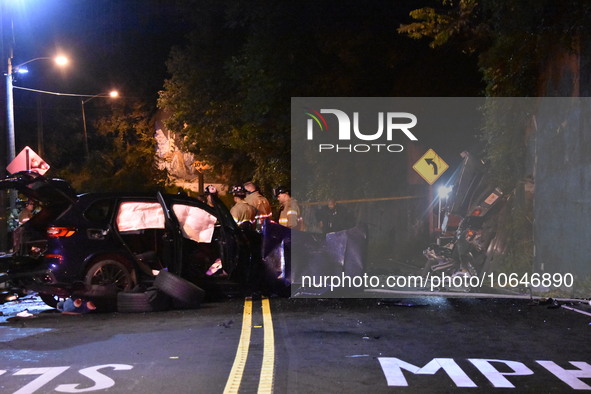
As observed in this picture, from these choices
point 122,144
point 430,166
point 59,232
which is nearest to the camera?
point 59,232

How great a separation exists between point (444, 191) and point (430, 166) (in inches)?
26.9

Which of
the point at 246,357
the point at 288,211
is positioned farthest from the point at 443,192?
the point at 246,357

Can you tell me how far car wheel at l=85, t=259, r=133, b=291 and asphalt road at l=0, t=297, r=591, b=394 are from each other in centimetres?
49

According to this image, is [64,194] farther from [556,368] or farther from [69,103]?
[69,103]

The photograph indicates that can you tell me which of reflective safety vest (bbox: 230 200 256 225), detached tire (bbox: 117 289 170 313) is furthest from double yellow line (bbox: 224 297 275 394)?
reflective safety vest (bbox: 230 200 256 225)

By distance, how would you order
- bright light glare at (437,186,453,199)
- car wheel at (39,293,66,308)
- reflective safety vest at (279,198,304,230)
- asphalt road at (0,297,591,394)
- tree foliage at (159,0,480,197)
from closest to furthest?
asphalt road at (0,297,591,394), car wheel at (39,293,66,308), reflective safety vest at (279,198,304,230), bright light glare at (437,186,453,199), tree foliage at (159,0,480,197)

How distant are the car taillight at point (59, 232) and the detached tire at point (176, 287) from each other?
1347mm

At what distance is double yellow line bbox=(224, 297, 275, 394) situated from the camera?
689cm

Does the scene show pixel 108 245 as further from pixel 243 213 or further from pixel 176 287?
pixel 243 213

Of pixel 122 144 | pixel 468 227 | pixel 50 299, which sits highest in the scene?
pixel 122 144

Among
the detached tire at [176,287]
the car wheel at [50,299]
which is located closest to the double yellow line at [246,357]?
the detached tire at [176,287]

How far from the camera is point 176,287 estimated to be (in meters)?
11.7

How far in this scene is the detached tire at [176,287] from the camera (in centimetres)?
1168

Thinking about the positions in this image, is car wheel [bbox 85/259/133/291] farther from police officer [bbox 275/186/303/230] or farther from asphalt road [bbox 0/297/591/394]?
police officer [bbox 275/186/303/230]
